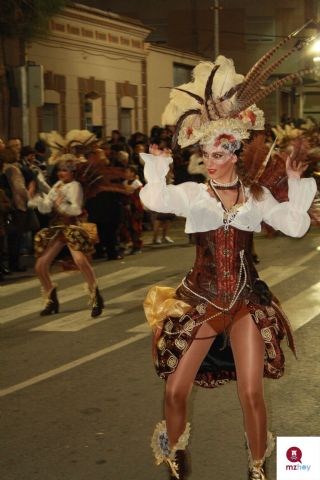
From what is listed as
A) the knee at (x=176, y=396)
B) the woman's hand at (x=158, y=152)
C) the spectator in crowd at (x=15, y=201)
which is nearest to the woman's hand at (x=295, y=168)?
the woman's hand at (x=158, y=152)

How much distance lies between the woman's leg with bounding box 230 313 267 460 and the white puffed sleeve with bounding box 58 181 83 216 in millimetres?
5684

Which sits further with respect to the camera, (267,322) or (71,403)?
(71,403)

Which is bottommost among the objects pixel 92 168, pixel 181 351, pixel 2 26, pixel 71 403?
pixel 71 403

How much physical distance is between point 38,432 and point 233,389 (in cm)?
163

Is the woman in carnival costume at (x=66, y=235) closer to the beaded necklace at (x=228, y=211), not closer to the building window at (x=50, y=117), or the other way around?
the beaded necklace at (x=228, y=211)

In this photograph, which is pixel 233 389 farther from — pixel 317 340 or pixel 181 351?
pixel 181 351

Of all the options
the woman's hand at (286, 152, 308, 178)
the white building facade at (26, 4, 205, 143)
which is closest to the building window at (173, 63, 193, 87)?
the white building facade at (26, 4, 205, 143)

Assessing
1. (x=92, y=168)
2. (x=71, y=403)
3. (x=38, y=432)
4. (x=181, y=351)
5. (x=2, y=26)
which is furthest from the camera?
(x=2, y=26)

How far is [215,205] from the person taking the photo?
5055mm

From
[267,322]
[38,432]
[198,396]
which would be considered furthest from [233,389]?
[267,322]

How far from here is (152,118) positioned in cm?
3234

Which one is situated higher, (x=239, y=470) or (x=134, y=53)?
(x=134, y=53)

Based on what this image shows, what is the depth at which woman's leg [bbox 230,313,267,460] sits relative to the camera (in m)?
4.79

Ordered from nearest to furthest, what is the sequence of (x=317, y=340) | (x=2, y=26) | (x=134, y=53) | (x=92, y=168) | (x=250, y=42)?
(x=317, y=340) < (x=92, y=168) < (x=2, y=26) < (x=134, y=53) < (x=250, y=42)
